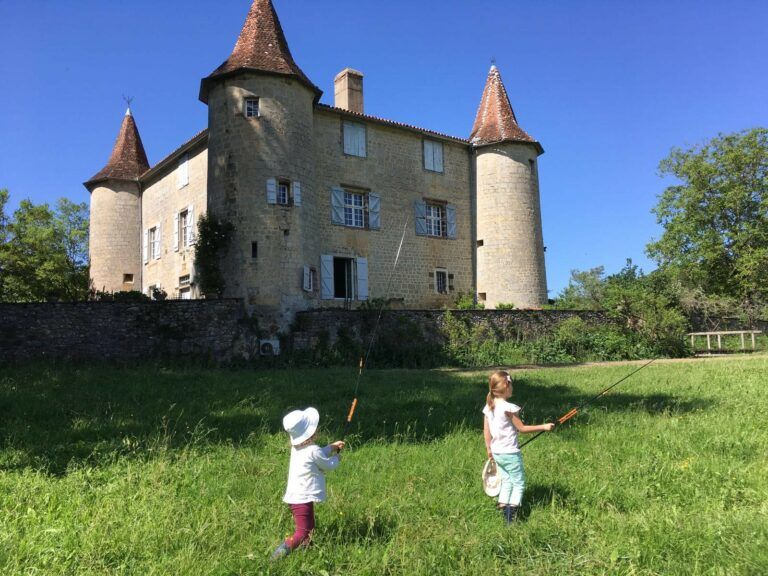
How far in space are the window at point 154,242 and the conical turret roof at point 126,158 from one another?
3.09 metres

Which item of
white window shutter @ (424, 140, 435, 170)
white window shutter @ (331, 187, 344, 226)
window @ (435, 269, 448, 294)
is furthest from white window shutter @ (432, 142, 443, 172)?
white window shutter @ (331, 187, 344, 226)

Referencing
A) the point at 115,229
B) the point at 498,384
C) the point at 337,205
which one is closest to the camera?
the point at 498,384

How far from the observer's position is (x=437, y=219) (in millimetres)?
23469

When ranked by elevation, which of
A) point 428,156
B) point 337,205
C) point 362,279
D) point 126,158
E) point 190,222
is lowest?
point 362,279

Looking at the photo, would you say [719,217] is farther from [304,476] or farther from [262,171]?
[304,476]

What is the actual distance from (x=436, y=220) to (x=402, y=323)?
7.61m

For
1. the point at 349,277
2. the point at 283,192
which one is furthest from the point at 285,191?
the point at 349,277

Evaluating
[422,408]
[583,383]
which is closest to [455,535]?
[422,408]

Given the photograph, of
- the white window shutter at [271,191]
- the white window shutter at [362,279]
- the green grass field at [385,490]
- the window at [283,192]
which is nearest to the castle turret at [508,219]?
the white window shutter at [362,279]

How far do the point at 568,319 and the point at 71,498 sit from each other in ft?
56.5

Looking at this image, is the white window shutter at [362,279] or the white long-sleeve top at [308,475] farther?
the white window shutter at [362,279]

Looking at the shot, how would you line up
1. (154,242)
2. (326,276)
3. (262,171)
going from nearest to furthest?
(262,171) < (326,276) < (154,242)

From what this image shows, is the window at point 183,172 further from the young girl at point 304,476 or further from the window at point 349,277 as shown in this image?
the young girl at point 304,476

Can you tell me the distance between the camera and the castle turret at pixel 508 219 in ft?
74.7
